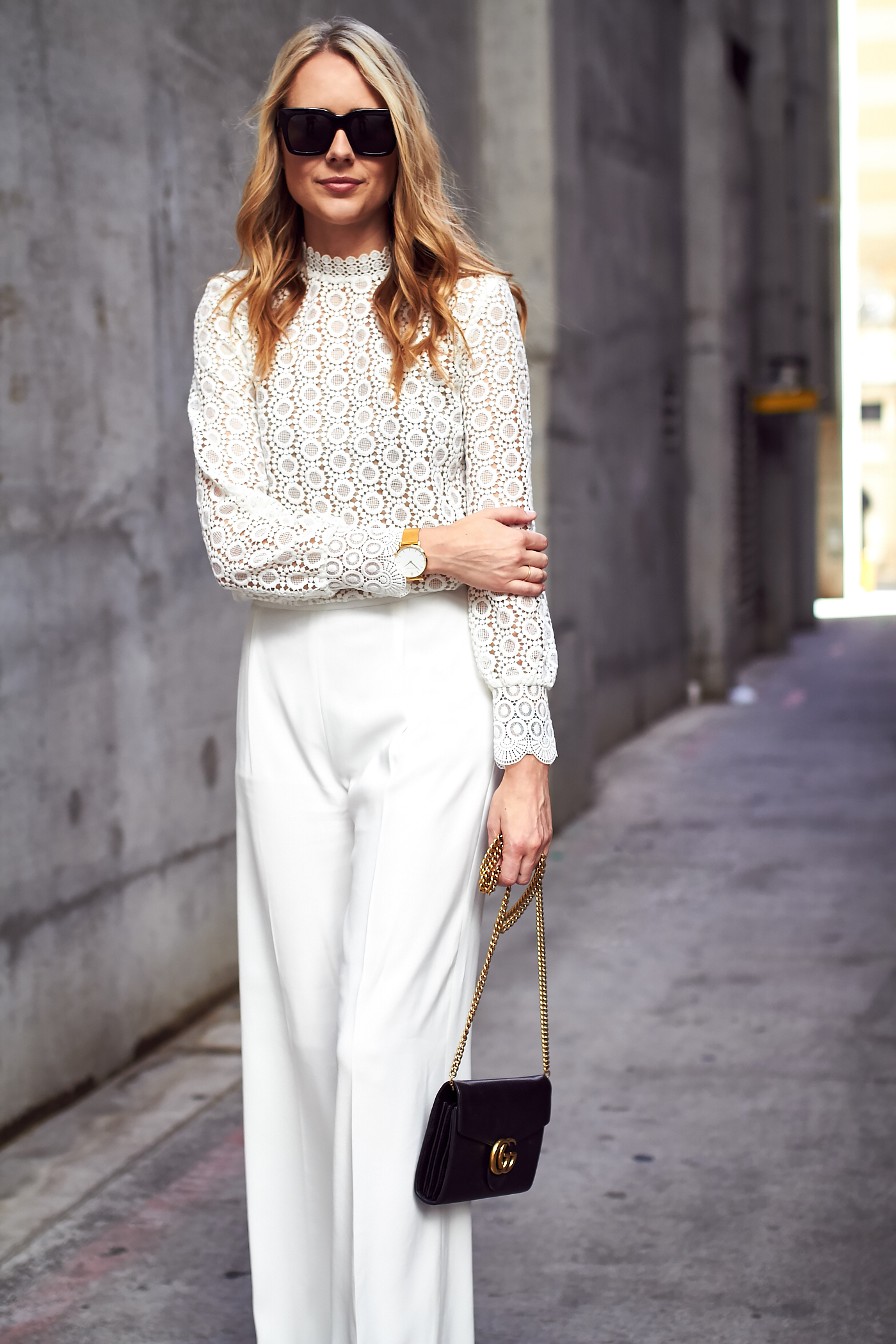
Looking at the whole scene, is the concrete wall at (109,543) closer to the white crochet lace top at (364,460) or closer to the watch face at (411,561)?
the white crochet lace top at (364,460)

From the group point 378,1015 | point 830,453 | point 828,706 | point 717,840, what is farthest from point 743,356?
point 378,1015

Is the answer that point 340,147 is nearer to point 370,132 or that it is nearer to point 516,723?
point 370,132

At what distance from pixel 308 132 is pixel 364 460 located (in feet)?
1.53

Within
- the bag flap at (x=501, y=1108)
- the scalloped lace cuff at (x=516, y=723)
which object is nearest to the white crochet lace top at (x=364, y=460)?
the scalloped lace cuff at (x=516, y=723)

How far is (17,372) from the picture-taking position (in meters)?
3.55

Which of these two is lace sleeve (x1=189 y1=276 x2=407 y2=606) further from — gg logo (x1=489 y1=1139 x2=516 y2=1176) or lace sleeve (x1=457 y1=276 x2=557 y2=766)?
gg logo (x1=489 y1=1139 x2=516 y2=1176)

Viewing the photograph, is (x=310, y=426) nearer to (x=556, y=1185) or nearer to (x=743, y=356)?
(x=556, y=1185)

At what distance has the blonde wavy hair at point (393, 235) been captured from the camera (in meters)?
2.09

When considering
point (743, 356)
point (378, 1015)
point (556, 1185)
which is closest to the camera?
point (378, 1015)

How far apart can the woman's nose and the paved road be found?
201 centimetres

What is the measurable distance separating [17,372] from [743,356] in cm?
1294

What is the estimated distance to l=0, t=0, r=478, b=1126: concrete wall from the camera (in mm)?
3557

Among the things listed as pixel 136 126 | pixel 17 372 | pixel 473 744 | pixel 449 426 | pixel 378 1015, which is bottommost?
pixel 378 1015

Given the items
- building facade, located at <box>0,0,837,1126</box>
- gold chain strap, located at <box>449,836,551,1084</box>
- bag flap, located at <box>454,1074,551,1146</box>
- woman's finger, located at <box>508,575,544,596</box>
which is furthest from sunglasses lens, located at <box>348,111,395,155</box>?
building facade, located at <box>0,0,837,1126</box>
